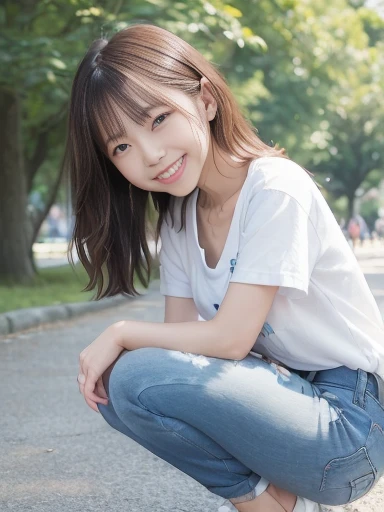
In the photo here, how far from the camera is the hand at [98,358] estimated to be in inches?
99.3

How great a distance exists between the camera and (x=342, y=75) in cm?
2073

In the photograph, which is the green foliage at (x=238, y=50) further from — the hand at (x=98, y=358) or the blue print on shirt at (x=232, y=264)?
the hand at (x=98, y=358)

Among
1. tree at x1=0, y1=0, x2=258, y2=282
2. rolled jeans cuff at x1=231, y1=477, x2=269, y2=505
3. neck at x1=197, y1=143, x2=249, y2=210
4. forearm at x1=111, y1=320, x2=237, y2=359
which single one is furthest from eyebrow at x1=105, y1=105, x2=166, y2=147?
tree at x1=0, y1=0, x2=258, y2=282

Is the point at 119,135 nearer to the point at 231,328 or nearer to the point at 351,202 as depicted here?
the point at 231,328

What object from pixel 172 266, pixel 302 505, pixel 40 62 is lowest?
pixel 302 505

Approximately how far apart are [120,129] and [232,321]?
58 centimetres

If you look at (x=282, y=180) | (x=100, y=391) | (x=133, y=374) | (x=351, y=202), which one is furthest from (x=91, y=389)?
(x=351, y=202)

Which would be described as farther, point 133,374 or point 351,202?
point 351,202

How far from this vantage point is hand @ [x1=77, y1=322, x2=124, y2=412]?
2523 mm

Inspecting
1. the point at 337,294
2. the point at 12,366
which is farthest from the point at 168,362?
the point at 12,366

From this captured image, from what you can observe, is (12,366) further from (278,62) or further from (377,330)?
(278,62)

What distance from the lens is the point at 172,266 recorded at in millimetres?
2930

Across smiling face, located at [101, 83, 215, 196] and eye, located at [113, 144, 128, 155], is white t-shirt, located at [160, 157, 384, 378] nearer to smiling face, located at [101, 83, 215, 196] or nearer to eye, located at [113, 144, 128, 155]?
smiling face, located at [101, 83, 215, 196]

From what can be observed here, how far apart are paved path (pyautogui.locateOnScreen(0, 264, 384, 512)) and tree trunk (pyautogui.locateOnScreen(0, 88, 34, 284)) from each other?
28.8 ft
